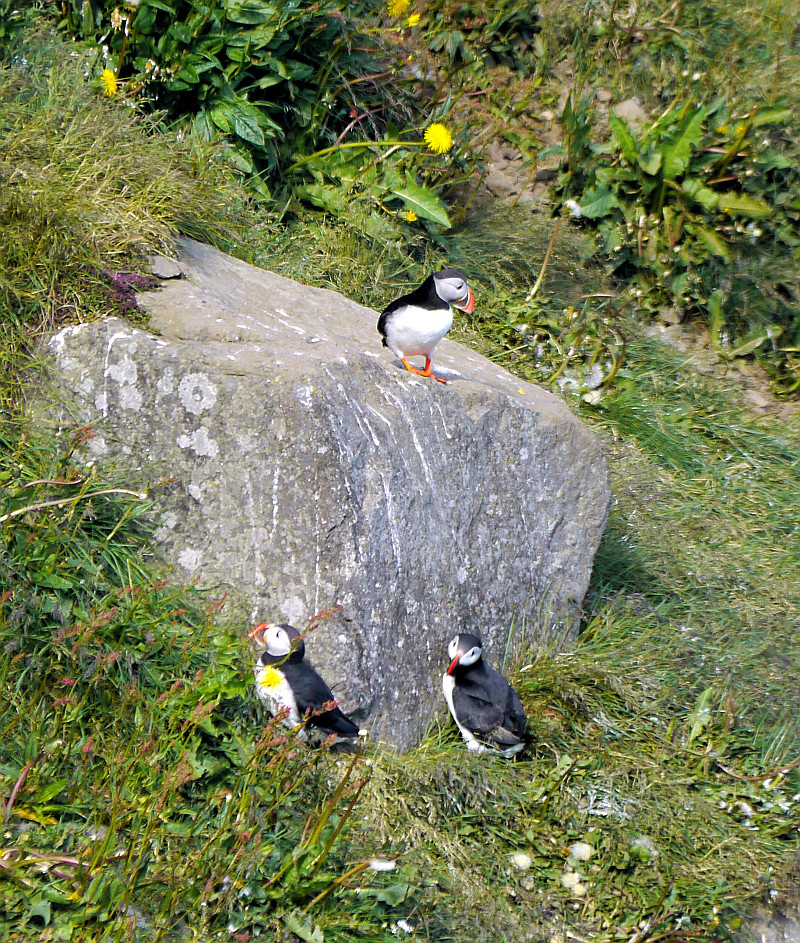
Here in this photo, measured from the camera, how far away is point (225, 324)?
3641mm

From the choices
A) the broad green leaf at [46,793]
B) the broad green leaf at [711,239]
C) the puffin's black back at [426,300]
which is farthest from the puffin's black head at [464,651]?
the broad green leaf at [711,239]

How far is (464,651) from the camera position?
134 inches

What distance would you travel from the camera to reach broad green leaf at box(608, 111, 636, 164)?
6.56 metres

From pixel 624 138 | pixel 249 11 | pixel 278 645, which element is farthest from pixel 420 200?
pixel 278 645

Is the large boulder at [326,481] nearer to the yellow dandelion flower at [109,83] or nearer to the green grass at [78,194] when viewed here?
the green grass at [78,194]

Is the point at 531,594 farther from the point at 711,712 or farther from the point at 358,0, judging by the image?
the point at 358,0

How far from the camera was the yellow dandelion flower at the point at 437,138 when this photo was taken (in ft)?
18.9

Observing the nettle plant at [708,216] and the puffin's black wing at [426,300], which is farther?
the nettle plant at [708,216]

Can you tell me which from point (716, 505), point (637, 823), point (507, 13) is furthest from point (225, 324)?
point (507, 13)

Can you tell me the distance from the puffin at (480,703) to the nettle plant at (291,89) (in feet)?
10.4

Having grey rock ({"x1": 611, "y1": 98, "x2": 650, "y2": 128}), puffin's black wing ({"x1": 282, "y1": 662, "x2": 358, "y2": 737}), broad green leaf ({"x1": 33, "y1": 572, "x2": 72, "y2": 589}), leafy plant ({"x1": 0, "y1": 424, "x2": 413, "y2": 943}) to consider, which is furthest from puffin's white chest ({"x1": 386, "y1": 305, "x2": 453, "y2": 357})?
grey rock ({"x1": 611, "y1": 98, "x2": 650, "y2": 128})

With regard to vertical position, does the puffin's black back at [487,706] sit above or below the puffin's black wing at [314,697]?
below

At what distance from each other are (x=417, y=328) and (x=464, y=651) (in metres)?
1.30

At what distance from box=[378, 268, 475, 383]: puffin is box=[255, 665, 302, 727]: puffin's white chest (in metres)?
1.50
